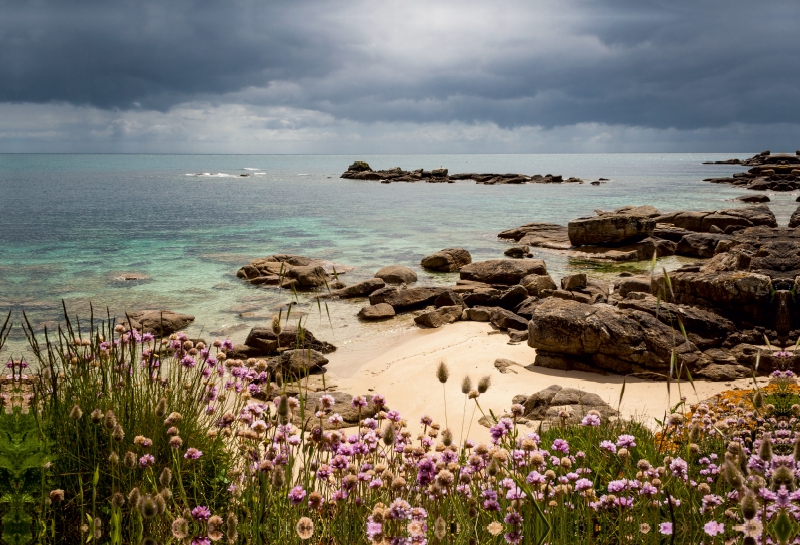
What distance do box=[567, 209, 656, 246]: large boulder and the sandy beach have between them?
631 inches

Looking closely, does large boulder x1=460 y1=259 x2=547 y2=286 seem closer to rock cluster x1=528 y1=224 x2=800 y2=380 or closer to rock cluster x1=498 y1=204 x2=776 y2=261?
rock cluster x1=498 y1=204 x2=776 y2=261

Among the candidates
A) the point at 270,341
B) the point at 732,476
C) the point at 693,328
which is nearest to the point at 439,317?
the point at 270,341

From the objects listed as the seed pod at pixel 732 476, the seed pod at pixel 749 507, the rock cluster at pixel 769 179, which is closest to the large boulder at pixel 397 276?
the seed pod at pixel 732 476

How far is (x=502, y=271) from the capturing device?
61.5 ft

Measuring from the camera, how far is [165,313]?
14117 millimetres

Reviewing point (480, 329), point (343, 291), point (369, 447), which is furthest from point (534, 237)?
point (369, 447)

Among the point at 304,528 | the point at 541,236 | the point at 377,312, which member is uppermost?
the point at 304,528

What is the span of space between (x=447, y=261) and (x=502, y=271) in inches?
154

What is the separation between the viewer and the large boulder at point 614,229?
27.1 metres

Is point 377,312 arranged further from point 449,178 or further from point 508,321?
point 449,178

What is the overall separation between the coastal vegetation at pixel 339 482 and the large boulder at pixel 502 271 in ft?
44.5

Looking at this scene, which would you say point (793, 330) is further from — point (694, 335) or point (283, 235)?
point (283, 235)

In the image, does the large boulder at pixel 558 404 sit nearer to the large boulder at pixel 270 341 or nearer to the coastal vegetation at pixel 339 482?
the coastal vegetation at pixel 339 482

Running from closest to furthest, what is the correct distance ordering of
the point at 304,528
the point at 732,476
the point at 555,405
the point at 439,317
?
the point at 732,476 < the point at 304,528 < the point at 555,405 < the point at 439,317
